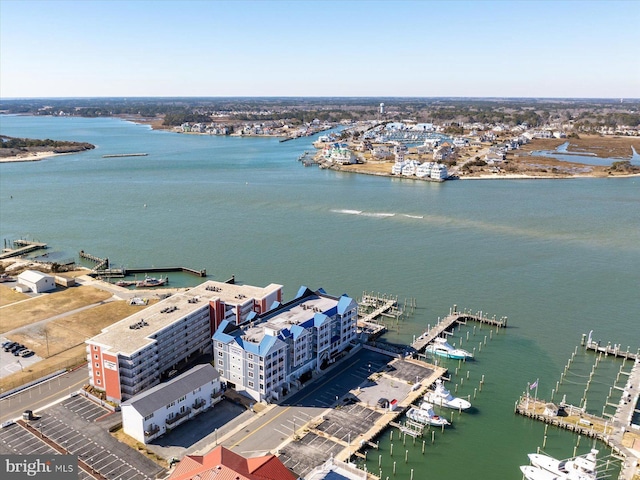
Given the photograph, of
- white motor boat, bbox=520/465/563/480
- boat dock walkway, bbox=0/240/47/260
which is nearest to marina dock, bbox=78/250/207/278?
boat dock walkway, bbox=0/240/47/260

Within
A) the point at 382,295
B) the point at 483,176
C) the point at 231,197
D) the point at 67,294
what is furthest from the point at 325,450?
the point at 483,176

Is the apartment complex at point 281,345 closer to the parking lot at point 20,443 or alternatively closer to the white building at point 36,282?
the parking lot at point 20,443

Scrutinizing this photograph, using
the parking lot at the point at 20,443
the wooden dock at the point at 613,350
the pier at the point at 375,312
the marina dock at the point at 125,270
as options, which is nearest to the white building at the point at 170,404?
the parking lot at the point at 20,443

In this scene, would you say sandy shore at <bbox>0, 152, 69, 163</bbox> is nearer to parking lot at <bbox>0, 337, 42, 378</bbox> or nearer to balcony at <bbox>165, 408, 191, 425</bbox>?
parking lot at <bbox>0, 337, 42, 378</bbox>

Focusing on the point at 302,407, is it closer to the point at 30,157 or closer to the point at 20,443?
the point at 20,443

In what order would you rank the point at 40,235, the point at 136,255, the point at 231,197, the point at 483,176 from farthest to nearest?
the point at 483,176 < the point at 231,197 < the point at 40,235 < the point at 136,255

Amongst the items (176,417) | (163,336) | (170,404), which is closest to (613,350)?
(176,417)

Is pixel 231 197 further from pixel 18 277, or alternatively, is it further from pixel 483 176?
pixel 483 176
